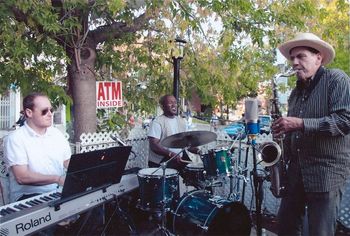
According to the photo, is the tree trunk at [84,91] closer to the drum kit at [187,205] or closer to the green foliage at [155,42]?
the green foliage at [155,42]

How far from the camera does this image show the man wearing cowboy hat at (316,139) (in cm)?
237

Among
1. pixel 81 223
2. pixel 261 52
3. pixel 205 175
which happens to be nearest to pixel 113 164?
pixel 81 223

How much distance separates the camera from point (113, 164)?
304cm

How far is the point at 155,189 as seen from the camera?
3.69 meters

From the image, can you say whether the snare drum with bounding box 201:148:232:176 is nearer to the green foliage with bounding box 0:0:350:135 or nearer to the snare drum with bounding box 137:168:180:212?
the snare drum with bounding box 137:168:180:212

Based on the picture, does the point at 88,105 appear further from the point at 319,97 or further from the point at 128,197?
the point at 319,97

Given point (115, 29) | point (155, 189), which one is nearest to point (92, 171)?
point (155, 189)

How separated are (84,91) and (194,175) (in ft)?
8.76

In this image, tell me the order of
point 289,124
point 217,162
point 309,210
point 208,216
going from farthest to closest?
point 217,162
point 208,216
point 309,210
point 289,124

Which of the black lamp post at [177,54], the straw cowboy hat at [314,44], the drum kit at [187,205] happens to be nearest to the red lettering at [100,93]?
the black lamp post at [177,54]

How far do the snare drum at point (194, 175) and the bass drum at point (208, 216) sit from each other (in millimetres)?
339

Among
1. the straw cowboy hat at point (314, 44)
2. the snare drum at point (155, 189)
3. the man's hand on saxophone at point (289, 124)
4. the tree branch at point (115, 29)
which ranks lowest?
the snare drum at point (155, 189)

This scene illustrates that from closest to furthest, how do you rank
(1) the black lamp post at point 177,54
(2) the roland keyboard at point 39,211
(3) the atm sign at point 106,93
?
(2) the roland keyboard at point 39,211
(1) the black lamp post at point 177,54
(3) the atm sign at point 106,93

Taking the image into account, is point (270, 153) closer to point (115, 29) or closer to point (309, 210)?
point (309, 210)
